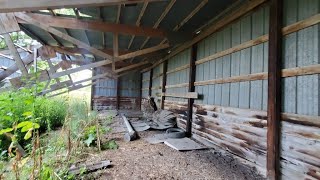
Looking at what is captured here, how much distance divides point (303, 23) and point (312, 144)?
4.38 ft

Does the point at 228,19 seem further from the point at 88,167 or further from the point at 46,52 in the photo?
the point at 46,52

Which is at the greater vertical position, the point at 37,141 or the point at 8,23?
the point at 8,23

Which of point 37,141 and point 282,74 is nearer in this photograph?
point 37,141

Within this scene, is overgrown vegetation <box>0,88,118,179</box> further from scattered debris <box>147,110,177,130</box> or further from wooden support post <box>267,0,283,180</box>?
wooden support post <box>267,0,283,180</box>

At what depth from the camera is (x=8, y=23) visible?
398 cm

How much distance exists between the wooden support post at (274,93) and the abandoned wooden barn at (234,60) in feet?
0.04

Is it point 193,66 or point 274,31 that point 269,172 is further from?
point 193,66

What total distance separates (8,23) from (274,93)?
4.46 meters

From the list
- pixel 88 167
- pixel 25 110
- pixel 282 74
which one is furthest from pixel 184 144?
pixel 25 110

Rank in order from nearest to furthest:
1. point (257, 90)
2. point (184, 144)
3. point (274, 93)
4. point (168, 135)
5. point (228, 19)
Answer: point (274, 93)
point (257, 90)
point (228, 19)
point (184, 144)
point (168, 135)

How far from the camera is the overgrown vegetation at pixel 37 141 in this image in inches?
83.3

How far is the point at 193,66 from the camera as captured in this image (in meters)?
5.49

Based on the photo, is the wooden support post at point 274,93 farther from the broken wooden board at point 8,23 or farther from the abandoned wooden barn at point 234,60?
the broken wooden board at point 8,23

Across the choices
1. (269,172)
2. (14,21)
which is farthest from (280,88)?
(14,21)
